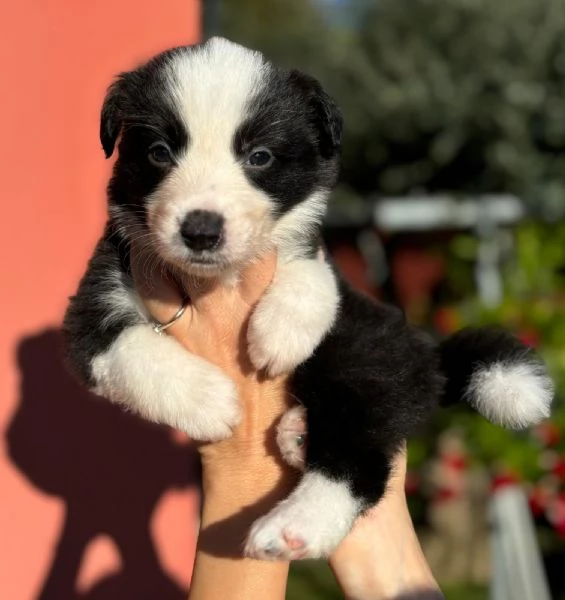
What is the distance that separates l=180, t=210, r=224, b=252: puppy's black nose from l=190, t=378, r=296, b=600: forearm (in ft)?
1.63

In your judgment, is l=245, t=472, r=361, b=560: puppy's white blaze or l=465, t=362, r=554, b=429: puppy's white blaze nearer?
l=245, t=472, r=361, b=560: puppy's white blaze

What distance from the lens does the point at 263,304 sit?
2170 millimetres

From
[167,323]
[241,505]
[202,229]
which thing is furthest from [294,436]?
[202,229]

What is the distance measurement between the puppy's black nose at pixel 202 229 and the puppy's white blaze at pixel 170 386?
13.8 inches

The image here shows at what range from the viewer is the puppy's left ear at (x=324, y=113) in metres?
2.20

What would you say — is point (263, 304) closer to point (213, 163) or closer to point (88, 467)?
point (213, 163)

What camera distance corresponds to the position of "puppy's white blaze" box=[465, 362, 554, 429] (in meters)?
2.26

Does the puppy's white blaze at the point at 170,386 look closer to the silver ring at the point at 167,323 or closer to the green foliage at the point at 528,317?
the silver ring at the point at 167,323

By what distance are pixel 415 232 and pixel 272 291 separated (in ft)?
15.4

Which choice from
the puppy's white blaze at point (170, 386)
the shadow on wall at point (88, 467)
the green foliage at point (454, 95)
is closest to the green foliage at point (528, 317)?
the green foliage at point (454, 95)

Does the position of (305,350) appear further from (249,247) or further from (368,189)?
(368,189)

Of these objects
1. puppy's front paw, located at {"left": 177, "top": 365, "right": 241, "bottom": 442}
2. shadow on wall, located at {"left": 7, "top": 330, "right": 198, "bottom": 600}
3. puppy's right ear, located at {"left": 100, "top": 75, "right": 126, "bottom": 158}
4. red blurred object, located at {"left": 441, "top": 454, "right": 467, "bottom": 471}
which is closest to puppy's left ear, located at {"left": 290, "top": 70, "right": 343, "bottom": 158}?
puppy's right ear, located at {"left": 100, "top": 75, "right": 126, "bottom": 158}

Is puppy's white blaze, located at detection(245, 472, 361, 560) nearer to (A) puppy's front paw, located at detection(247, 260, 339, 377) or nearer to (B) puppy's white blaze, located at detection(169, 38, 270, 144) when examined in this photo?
(A) puppy's front paw, located at detection(247, 260, 339, 377)

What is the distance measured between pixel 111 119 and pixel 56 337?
1.40m
